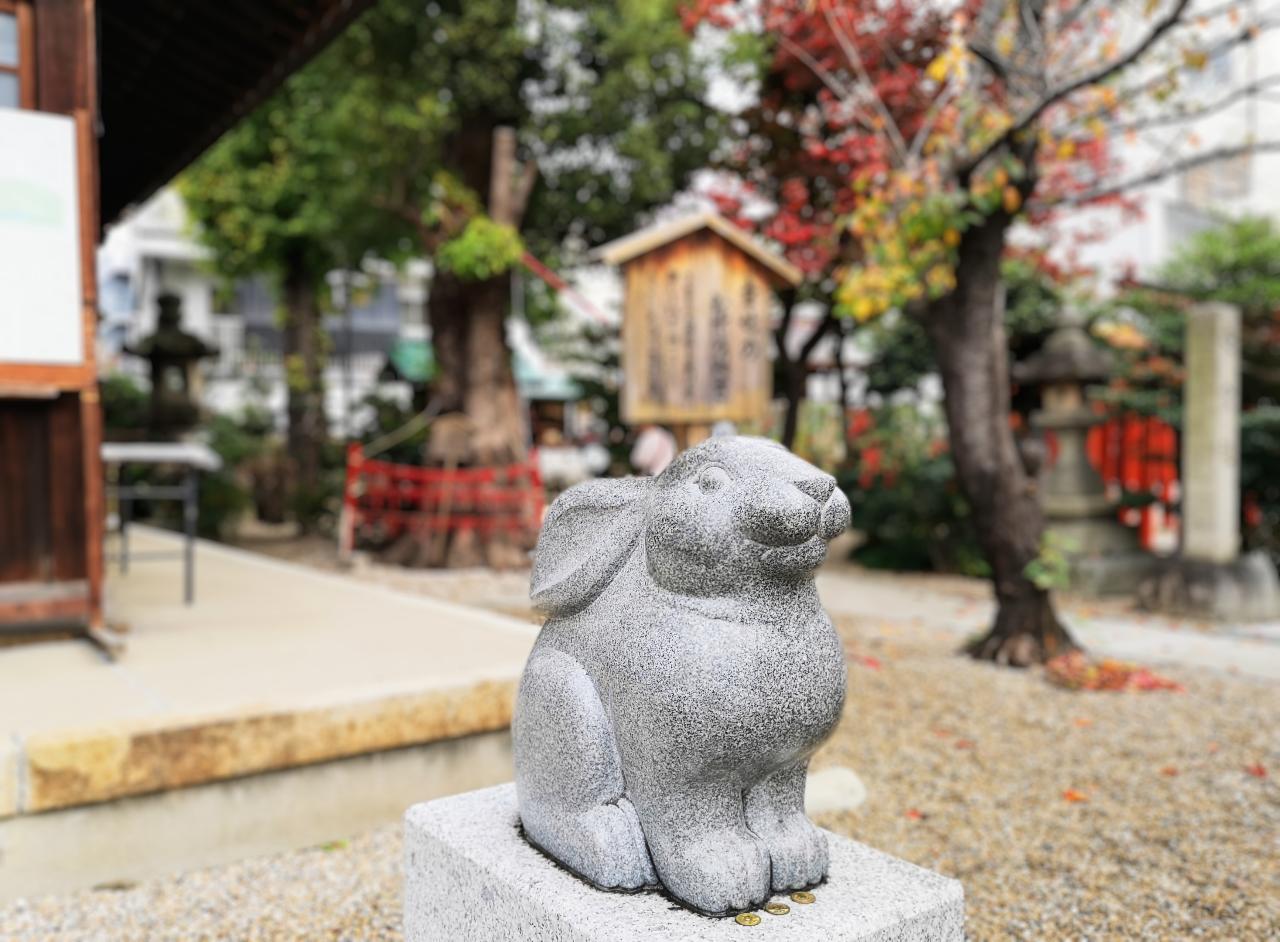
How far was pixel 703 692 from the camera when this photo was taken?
1924mm

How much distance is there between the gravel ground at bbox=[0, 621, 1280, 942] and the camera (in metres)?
2.89

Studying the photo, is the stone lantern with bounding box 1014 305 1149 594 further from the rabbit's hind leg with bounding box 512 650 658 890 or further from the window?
the window

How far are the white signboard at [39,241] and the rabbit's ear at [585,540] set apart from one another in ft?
9.94

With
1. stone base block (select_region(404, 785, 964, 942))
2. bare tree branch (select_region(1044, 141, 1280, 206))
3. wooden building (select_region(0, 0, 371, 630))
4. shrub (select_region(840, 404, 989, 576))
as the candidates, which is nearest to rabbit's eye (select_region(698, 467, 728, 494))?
stone base block (select_region(404, 785, 964, 942))

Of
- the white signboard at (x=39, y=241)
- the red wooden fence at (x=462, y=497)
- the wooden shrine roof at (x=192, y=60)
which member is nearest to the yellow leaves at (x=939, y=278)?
the wooden shrine roof at (x=192, y=60)

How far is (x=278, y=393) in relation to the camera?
85.1ft

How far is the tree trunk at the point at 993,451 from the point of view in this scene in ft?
19.7

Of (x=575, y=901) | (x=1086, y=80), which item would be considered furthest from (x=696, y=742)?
(x=1086, y=80)

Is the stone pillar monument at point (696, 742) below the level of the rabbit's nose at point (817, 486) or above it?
below

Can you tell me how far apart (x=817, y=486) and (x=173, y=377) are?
13080 millimetres

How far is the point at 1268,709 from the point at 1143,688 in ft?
1.90

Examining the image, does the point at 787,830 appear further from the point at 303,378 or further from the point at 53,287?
the point at 303,378

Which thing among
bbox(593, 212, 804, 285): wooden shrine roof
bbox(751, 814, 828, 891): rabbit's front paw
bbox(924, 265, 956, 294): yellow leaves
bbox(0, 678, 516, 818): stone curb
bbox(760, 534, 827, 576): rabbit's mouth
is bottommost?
bbox(0, 678, 516, 818): stone curb

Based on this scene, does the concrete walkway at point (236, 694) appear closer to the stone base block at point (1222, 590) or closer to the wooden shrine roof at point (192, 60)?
the wooden shrine roof at point (192, 60)
